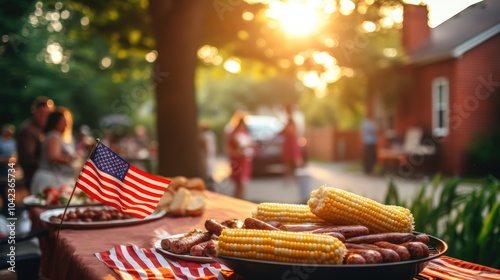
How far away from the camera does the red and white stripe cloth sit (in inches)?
74.1

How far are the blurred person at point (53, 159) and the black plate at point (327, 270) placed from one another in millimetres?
5120

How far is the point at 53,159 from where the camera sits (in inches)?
249

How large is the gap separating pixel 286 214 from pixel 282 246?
629mm

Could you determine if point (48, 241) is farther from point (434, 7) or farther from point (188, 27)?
point (188, 27)

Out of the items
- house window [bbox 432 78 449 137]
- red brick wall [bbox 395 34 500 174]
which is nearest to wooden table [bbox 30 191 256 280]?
red brick wall [bbox 395 34 500 174]

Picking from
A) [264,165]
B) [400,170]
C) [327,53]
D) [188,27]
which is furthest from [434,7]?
[400,170]

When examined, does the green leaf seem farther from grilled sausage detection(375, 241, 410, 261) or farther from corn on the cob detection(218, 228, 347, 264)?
corn on the cob detection(218, 228, 347, 264)

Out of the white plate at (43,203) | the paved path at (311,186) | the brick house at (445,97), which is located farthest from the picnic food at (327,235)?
the brick house at (445,97)

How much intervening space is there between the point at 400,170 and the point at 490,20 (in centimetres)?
1485

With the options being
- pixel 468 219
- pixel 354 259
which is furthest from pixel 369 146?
pixel 354 259

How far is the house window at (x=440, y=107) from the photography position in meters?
18.8

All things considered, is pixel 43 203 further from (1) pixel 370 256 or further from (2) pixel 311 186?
(2) pixel 311 186

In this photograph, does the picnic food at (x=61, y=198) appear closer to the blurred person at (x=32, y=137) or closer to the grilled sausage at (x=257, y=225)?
the grilled sausage at (x=257, y=225)

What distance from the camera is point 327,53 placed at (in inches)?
462
